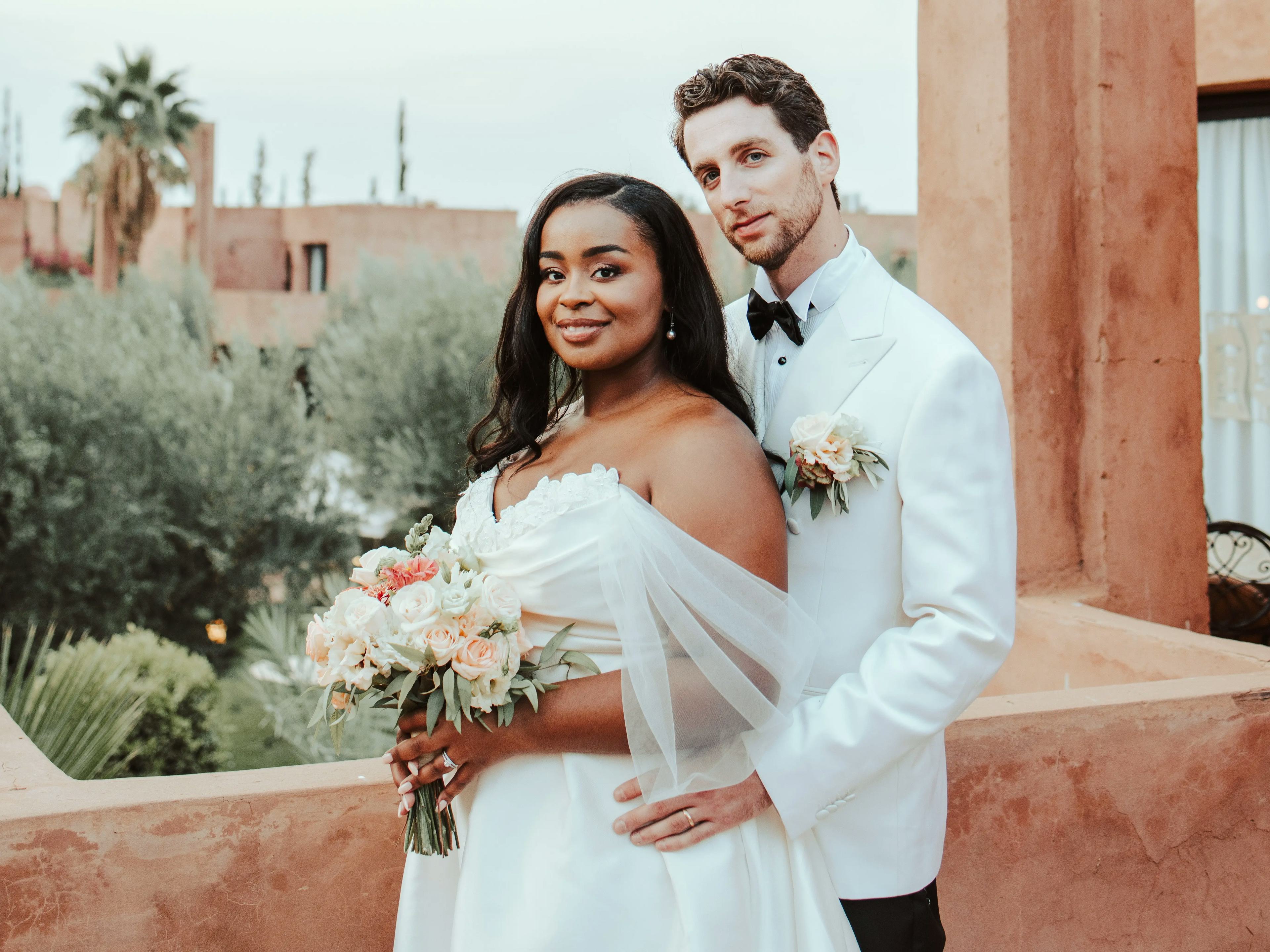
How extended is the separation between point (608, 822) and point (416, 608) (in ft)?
1.50

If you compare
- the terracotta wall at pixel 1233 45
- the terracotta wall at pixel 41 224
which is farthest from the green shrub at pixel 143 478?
the terracotta wall at pixel 1233 45

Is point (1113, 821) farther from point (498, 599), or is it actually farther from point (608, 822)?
point (498, 599)

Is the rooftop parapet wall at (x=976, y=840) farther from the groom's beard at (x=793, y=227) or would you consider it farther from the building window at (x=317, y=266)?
the building window at (x=317, y=266)

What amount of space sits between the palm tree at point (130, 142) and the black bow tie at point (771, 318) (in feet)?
79.5

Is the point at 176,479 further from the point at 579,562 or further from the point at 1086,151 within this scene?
the point at 579,562

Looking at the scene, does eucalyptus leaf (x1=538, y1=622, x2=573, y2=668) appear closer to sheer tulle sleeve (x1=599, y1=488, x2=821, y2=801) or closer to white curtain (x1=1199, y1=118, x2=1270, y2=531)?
sheer tulle sleeve (x1=599, y1=488, x2=821, y2=801)

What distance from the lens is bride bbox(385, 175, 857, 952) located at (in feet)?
5.43

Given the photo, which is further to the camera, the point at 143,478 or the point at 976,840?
the point at 143,478

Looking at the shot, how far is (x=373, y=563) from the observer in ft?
5.96

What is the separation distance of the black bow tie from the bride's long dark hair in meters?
0.15

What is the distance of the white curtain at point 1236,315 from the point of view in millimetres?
6781

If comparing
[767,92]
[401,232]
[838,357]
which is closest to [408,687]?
[838,357]

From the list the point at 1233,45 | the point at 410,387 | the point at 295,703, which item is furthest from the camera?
the point at 410,387

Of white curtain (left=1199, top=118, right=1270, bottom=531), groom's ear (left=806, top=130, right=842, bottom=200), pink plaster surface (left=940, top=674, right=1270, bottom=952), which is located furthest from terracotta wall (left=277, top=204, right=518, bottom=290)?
groom's ear (left=806, top=130, right=842, bottom=200)
